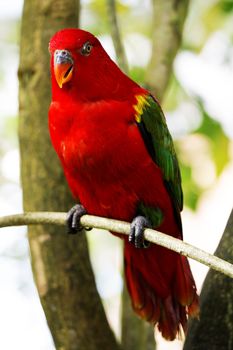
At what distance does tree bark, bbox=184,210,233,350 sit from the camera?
2898 mm

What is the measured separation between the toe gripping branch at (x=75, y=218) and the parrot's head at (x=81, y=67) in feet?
1.51

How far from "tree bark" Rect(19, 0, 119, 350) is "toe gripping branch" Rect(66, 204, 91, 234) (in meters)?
0.17

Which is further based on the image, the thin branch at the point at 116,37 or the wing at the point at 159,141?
the thin branch at the point at 116,37

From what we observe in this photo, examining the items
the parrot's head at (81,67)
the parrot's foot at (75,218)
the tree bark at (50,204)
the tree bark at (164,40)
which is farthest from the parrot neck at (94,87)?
the tree bark at (164,40)

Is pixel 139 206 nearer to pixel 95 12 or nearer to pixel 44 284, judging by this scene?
pixel 44 284

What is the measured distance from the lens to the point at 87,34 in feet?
10.3

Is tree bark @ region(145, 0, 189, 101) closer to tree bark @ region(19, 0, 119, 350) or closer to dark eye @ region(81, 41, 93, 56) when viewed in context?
tree bark @ region(19, 0, 119, 350)

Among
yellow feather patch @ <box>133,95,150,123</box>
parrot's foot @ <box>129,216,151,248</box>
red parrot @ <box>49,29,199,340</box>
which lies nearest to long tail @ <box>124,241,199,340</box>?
red parrot @ <box>49,29,199,340</box>

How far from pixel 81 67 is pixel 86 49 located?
8cm

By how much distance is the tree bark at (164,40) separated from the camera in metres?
3.81

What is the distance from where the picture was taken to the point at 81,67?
314 centimetres

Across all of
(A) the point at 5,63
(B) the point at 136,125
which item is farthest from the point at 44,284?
(A) the point at 5,63

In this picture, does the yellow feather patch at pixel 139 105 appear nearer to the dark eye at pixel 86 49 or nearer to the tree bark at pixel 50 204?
the dark eye at pixel 86 49

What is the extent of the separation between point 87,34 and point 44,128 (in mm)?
505
